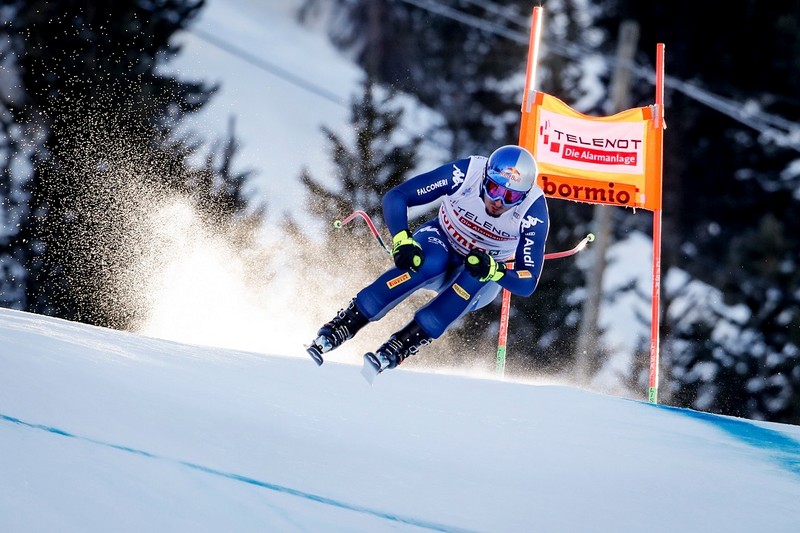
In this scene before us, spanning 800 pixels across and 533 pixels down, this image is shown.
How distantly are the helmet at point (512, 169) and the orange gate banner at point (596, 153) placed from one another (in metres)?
2.18

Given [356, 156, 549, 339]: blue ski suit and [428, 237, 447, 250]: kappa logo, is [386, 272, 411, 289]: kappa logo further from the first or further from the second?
[428, 237, 447, 250]: kappa logo

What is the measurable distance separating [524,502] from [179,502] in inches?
57.2

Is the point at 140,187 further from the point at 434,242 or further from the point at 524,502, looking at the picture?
the point at 524,502

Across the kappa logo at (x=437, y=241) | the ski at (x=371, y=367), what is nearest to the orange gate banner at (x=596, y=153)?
the kappa logo at (x=437, y=241)

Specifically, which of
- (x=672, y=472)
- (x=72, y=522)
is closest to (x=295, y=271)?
(x=672, y=472)

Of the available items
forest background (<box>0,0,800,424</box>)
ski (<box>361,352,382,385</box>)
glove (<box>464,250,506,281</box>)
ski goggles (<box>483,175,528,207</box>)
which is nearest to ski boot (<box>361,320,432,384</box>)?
ski (<box>361,352,382,385</box>)

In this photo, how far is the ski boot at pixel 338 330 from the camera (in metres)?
6.31

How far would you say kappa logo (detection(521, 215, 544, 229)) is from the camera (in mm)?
6634

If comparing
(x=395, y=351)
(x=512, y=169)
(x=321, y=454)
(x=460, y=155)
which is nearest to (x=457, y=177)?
(x=512, y=169)

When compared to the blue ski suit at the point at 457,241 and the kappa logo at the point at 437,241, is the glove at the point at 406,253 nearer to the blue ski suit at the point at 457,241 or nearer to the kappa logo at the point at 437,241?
the blue ski suit at the point at 457,241

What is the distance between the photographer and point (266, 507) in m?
3.93

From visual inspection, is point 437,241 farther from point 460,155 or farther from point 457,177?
point 460,155

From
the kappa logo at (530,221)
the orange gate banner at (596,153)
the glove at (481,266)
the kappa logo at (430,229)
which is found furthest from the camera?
the orange gate banner at (596,153)

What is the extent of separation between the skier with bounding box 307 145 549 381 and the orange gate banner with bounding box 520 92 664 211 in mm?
1872
